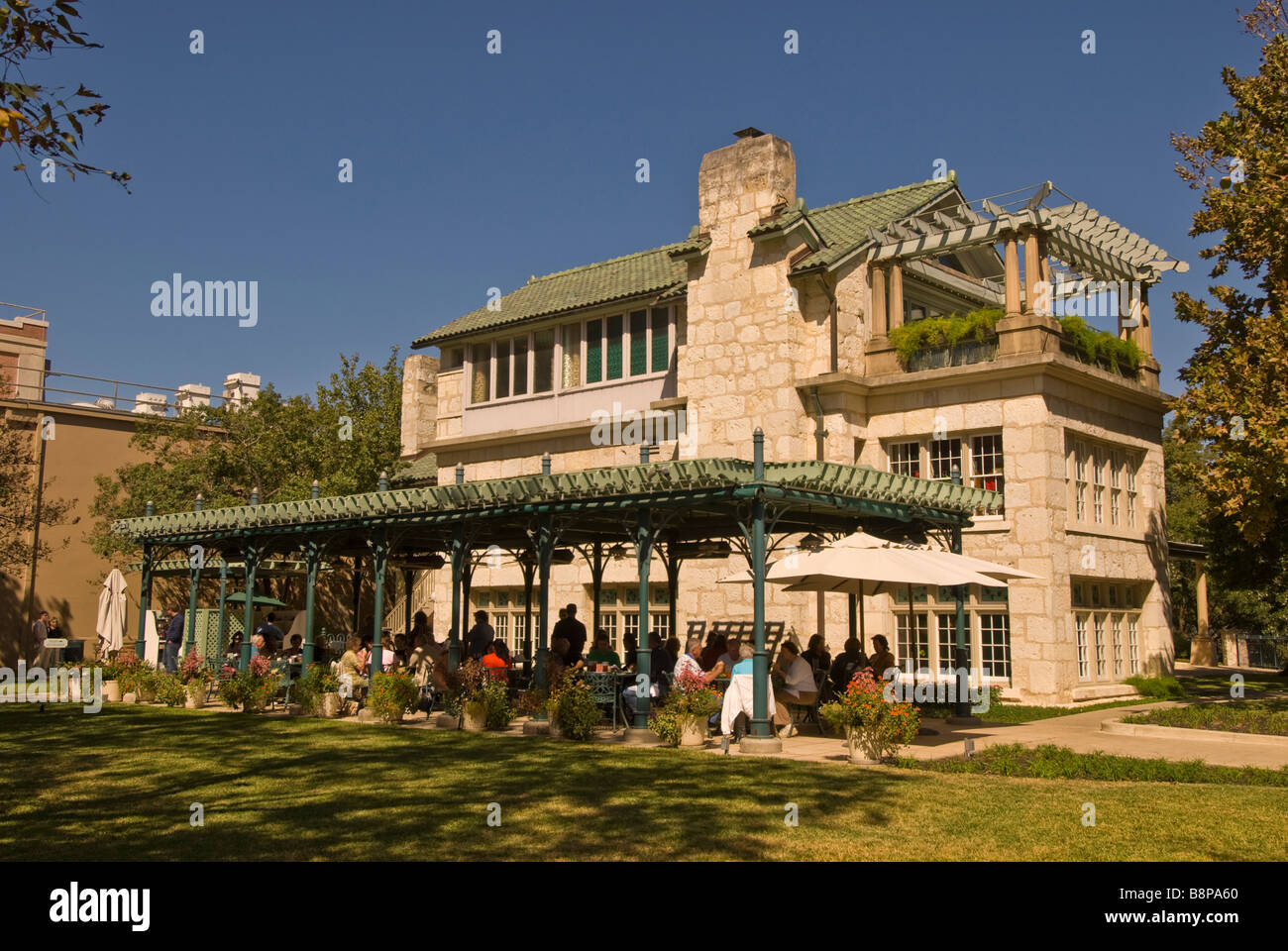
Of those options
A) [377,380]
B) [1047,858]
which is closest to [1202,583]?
[377,380]

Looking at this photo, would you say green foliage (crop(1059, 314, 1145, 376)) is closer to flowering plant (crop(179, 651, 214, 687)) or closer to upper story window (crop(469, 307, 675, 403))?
upper story window (crop(469, 307, 675, 403))

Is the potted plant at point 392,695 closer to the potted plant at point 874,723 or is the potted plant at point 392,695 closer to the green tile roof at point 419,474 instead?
the potted plant at point 874,723

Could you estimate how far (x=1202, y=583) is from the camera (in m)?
41.0

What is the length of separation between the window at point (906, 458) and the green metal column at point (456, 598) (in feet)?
30.0

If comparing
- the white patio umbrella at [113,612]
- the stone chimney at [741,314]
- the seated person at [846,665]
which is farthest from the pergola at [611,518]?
the stone chimney at [741,314]

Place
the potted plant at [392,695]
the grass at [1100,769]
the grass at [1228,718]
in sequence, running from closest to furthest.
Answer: the grass at [1100,769] < the grass at [1228,718] < the potted plant at [392,695]

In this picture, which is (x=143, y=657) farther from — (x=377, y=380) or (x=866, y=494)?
(x=377, y=380)

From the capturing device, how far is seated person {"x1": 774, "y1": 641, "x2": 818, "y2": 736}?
49.7 feet

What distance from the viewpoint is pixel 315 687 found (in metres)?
17.6

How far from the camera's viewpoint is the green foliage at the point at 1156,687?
21.8 metres

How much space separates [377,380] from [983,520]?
84.0 feet

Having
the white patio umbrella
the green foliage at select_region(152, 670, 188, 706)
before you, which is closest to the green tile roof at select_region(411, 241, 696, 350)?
the white patio umbrella

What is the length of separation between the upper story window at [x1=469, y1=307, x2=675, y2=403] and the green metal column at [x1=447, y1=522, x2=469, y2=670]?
9.05 meters

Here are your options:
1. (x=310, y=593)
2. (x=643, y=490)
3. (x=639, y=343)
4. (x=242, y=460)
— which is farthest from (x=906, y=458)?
(x=242, y=460)
